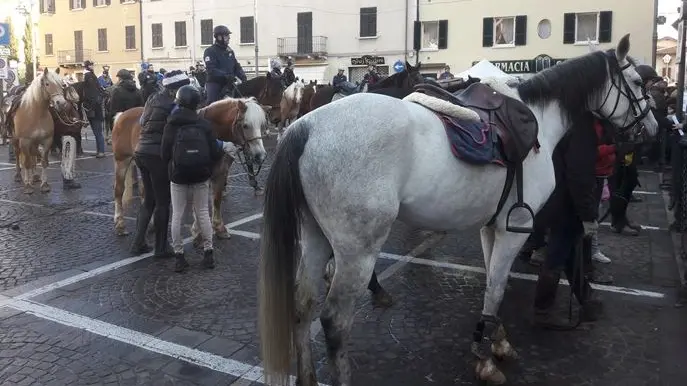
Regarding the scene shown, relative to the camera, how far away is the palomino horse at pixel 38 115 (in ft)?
35.0

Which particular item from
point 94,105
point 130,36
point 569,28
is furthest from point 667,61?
point 130,36

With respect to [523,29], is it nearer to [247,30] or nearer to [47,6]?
[247,30]

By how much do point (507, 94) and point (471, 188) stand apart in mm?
850

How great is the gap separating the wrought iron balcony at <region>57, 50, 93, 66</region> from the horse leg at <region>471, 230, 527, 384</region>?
5208cm

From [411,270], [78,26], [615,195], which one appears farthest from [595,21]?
[78,26]

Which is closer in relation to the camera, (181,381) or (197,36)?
(181,381)

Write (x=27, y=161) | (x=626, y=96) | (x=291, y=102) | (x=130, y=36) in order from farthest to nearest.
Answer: (x=130, y=36) → (x=291, y=102) → (x=27, y=161) → (x=626, y=96)

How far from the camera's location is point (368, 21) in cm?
3841

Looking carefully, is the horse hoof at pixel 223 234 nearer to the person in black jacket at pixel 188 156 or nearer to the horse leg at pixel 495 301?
the person in black jacket at pixel 188 156

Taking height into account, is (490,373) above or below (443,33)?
below

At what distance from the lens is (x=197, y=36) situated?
43250mm

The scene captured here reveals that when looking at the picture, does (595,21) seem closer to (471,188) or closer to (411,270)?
(411,270)

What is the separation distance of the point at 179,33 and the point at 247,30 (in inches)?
230

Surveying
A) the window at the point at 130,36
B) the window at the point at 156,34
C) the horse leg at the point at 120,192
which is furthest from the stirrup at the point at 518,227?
the window at the point at 130,36
